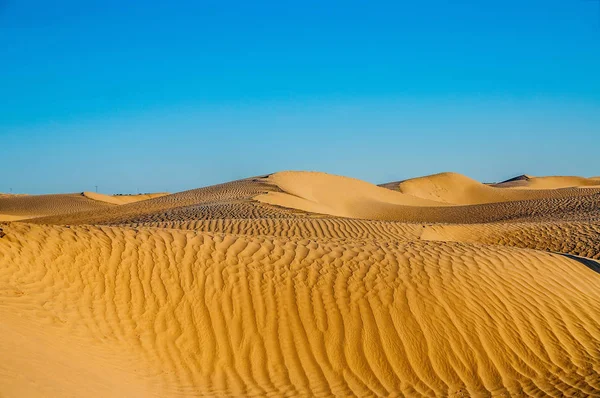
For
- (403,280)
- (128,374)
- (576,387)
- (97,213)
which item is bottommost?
(576,387)

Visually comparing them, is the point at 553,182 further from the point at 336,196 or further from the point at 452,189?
the point at 336,196

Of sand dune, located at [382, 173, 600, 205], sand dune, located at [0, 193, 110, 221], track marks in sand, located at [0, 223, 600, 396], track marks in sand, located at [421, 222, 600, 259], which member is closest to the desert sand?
track marks in sand, located at [0, 223, 600, 396]

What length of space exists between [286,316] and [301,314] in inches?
7.6

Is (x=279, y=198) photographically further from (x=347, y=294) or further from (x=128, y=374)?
(x=128, y=374)

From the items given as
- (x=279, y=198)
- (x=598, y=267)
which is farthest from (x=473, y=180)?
(x=598, y=267)

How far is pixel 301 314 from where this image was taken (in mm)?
7641

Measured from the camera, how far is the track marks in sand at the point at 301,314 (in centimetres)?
656

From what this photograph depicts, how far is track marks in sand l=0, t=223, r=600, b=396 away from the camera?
656cm

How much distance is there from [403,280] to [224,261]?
2.54 metres

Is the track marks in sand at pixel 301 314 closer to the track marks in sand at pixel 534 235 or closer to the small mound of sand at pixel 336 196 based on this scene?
the track marks in sand at pixel 534 235

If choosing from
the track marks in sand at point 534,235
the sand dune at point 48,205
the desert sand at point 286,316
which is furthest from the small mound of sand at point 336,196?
the desert sand at point 286,316

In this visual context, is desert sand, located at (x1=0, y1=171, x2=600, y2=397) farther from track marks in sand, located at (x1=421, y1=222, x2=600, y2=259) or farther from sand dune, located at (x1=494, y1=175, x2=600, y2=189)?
sand dune, located at (x1=494, y1=175, x2=600, y2=189)

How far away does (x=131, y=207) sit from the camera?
27703 mm

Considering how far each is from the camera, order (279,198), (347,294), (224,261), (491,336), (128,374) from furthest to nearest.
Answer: (279,198)
(224,261)
(347,294)
(491,336)
(128,374)
